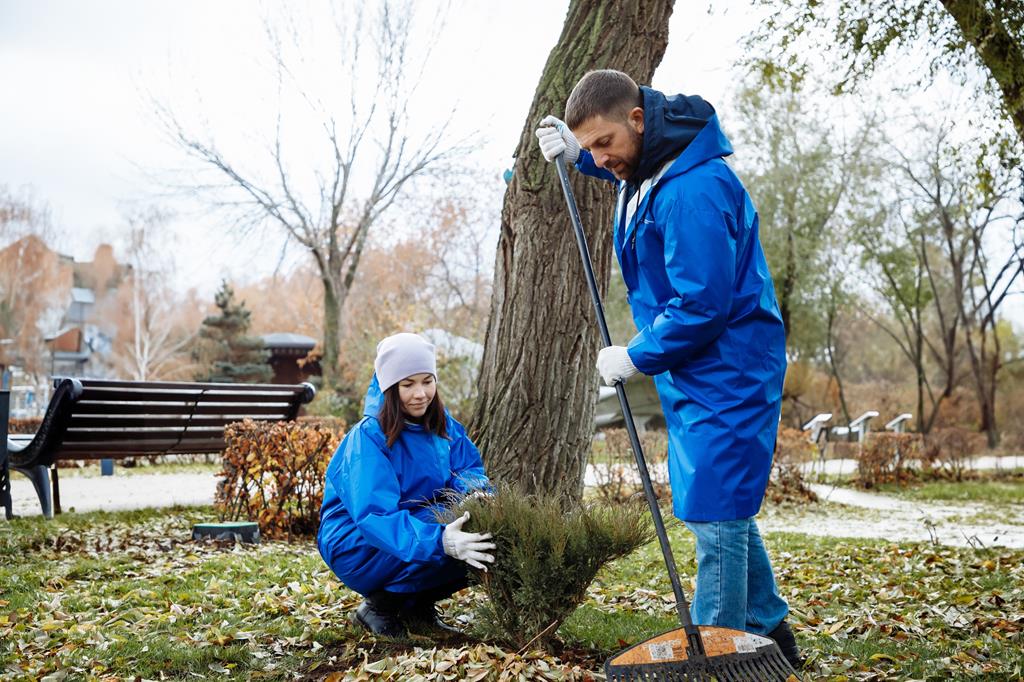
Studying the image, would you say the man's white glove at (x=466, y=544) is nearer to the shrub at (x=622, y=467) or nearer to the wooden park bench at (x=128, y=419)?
the wooden park bench at (x=128, y=419)

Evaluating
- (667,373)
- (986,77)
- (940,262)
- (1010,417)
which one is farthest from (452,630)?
(940,262)

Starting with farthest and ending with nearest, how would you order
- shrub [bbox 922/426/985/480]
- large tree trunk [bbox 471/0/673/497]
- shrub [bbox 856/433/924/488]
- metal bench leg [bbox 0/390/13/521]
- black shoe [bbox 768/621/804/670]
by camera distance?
shrub [bbox 922/426/985/480], shrub [bbox 856/433/924/488], metal bench leg [bbox 0/390/13/521], large tree trunk [bbox 471/0/673/497], black shoe [bbox 768/621/804/670]

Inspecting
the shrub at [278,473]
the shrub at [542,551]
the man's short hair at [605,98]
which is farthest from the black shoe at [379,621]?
the shrub at [278,473]

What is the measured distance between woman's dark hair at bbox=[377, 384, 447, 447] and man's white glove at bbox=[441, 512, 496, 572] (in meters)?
0.51

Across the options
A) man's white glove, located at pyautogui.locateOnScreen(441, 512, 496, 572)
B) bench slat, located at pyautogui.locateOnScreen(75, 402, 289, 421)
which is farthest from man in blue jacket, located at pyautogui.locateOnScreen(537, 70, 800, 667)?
bench slat, located at pyautogui.locateOnScreen(75, 402, 289, 421)

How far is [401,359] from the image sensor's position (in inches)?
139

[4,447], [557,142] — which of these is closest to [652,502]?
[557,142]

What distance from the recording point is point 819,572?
5.39 m

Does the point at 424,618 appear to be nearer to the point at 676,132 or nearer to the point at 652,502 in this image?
the point at 652,502

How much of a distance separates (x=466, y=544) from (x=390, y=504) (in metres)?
0.40

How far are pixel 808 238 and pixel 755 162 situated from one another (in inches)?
84.9

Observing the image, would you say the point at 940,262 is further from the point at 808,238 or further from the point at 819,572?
the point at 819,572

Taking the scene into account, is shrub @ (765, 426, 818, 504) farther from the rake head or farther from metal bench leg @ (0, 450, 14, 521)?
the rake head

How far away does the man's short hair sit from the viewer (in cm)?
291
